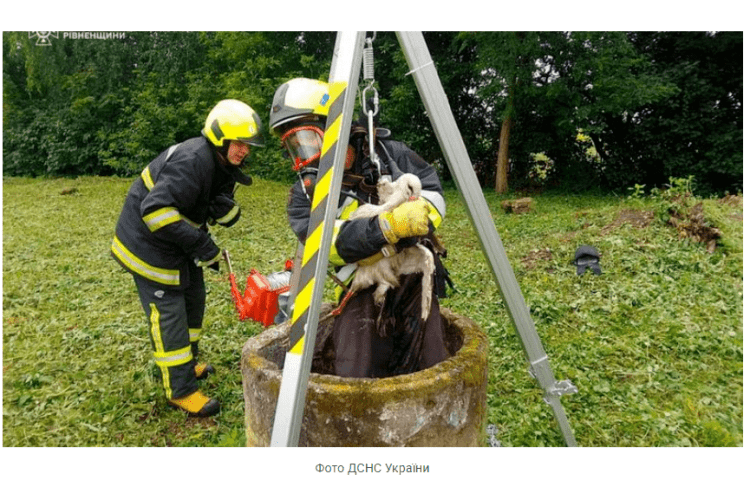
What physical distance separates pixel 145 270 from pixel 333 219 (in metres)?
2.03

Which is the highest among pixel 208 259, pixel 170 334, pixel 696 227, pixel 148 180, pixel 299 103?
pixel 299 103

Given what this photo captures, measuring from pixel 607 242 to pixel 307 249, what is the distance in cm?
513

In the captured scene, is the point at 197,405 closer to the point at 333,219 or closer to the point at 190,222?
the point at 190,222

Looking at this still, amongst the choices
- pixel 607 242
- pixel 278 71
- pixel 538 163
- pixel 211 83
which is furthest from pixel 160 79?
pixel 538 163

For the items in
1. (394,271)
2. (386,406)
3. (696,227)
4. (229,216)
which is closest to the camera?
(386,406)

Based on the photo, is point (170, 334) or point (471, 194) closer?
point (471, 194)

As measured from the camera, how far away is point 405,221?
1.92 metres

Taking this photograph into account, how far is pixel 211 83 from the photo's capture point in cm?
877

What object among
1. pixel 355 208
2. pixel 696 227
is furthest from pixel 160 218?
pixel 696 227

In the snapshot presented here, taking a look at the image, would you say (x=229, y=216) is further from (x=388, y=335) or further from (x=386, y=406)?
(x=386, y=406)

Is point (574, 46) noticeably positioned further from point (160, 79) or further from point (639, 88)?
point (160, 79)

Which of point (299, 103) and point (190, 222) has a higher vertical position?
point (299, 103)

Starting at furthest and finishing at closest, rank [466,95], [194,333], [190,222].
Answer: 1. [466,95]
2. [194,333]
3. [190,222]

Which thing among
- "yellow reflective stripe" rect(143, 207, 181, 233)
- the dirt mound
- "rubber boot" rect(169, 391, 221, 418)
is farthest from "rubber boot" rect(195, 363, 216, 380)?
the dirt mound
